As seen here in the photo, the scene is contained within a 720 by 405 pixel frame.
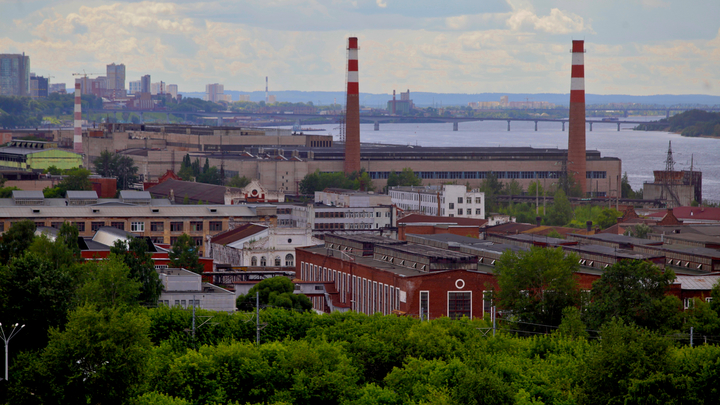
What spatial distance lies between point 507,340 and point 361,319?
190 inches

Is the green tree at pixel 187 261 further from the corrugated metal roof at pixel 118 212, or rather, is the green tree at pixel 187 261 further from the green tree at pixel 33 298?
the corrugated metal roof at pixel 118 212

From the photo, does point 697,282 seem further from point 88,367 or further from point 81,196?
point 81,196

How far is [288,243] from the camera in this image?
49.3m

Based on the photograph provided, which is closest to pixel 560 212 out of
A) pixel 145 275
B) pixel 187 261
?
pixel 187 261

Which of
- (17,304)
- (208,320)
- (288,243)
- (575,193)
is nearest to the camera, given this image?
(17,304)

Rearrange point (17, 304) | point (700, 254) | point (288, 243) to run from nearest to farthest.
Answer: point (17, 304), point (700, 254), point (288, 243)

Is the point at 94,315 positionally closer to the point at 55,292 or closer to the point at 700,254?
the point at 55,292

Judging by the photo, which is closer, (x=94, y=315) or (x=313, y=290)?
(x=94, y=315)

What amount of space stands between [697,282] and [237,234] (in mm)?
21659

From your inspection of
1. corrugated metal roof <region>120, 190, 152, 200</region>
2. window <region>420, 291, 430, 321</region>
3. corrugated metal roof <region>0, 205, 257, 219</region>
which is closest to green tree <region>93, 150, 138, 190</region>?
corrugated metal roof <region>120, 190, 152, 200</region>

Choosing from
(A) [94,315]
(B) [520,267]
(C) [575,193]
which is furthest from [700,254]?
(C) [575,193]

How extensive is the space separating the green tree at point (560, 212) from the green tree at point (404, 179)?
1376cm

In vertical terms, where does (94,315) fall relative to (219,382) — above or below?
above

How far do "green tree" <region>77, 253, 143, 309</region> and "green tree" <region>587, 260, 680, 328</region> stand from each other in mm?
13209
